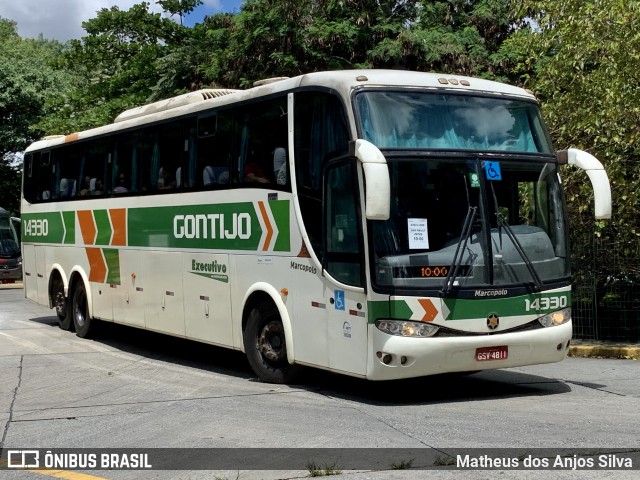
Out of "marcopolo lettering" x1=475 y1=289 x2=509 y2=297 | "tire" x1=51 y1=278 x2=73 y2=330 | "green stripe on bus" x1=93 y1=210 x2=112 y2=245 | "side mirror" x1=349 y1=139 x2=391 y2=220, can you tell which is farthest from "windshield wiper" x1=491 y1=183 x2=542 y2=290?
"tire" x1=51 y1=278 x2=73 y2=330

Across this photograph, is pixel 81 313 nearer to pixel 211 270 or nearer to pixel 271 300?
pixel 211 270

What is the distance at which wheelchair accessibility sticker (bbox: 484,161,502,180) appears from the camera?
10.4 m

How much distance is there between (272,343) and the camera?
1187 centimetres

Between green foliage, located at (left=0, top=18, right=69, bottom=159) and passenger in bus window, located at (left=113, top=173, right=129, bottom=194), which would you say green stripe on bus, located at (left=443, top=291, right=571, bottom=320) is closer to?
passenger in bus window, located at (left=113, top=173, right=129, bottom=194)

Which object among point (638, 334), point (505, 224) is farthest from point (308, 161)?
point (638, 334)

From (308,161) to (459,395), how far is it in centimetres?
301

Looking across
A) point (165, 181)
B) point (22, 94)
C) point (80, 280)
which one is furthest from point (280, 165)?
point (22, 94)

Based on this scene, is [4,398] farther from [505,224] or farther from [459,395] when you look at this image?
[505,224]

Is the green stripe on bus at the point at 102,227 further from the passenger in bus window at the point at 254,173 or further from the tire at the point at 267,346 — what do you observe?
the tire at the point at 267,346

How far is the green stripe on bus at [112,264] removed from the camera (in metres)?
16.1

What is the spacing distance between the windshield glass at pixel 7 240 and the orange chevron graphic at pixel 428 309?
1246 inches

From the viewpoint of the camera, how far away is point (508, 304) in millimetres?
A: 10273

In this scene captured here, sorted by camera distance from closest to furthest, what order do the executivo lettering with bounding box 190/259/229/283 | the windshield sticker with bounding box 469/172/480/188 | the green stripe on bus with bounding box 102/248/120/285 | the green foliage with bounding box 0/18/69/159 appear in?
the windshield sticker with bounding box 469/172/480/188 → the executivo lettering with bounding box 190/259/229/283 → the green stripe on bus with bounding box 102/248/120/285 → the green foliage with bounding box 0/18/69/159

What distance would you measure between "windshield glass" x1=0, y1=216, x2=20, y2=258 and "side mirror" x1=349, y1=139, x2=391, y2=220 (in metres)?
31.9
